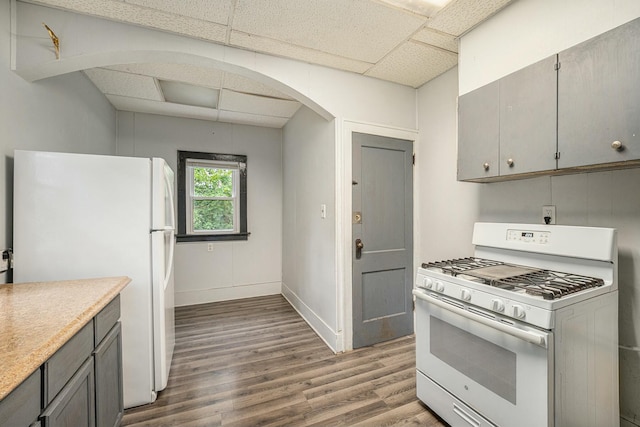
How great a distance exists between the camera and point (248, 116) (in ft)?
12.3

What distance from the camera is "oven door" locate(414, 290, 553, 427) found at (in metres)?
1.15

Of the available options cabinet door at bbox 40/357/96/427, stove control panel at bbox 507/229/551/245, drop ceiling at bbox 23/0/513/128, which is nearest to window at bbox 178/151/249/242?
drop ceiling at bbox 23/0/513/128

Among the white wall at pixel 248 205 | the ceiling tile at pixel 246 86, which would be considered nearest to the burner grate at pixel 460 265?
the ceiling tile at pixel 246 86

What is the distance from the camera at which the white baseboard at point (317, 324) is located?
2.50 metres

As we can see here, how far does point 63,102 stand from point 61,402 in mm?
2271

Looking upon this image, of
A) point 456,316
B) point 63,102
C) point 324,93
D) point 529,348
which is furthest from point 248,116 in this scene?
point 529,348

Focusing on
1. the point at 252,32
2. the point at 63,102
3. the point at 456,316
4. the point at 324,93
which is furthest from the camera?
the point at 324,93

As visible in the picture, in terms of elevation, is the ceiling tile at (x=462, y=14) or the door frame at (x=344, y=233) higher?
the ceiling tile at (x=462, y=14)

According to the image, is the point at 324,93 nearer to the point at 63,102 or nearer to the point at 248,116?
the point at 248,116

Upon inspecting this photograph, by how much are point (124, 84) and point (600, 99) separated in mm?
3698

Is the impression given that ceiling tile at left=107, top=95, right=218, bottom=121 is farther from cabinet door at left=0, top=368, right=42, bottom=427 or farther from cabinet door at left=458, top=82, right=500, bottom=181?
cabinet door at left=0, top=368, right=42, bottom=427

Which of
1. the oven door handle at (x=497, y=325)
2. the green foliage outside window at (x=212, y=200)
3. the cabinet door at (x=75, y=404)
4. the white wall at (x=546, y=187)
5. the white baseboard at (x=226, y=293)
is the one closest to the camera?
the cabinet door at (x=75, y=404)

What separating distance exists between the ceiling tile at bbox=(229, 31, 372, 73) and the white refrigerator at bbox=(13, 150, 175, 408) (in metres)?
1.10

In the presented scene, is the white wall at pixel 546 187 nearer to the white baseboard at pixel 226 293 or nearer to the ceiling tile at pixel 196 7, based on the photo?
the ceiling tile at pixel 196 7
